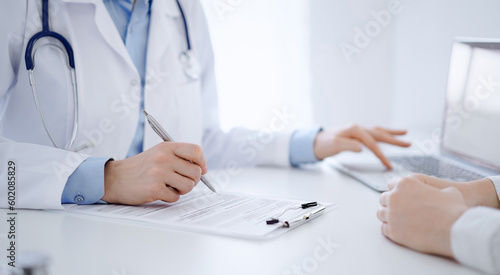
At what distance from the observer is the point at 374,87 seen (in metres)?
2.74

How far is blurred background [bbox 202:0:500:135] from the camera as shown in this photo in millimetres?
2623

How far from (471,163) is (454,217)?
28.4 inches

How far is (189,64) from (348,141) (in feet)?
1.66

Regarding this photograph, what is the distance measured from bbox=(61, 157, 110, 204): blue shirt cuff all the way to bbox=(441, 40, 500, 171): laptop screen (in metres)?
0.93

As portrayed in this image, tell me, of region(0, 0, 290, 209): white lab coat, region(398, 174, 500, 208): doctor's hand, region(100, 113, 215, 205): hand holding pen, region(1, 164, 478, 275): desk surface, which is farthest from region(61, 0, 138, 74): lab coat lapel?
region(398, 174, 500, 208): doctor's hand

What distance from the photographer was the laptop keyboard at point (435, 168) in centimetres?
115

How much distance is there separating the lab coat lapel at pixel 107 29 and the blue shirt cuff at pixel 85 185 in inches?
15.1

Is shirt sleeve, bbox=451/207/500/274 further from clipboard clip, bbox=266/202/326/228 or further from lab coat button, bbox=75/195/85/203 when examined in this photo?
lab coat button, bbox=75/195/85/203

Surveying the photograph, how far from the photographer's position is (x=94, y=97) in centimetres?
117

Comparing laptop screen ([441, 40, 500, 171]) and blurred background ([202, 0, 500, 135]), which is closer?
laptop screen ([441, 40, 500, 171])

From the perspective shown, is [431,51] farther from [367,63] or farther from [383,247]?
[383,247]

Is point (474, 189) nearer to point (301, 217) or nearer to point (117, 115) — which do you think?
point (301, 217)

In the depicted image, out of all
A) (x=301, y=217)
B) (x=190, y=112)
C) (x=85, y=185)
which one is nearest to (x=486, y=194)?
(x=301, y=217)

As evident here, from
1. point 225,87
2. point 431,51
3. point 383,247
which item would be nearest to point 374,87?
point 431,51
